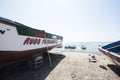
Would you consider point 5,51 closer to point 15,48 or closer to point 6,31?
point 15,48

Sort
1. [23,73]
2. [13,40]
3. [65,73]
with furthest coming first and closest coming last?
1. [23,73]
2. [65,73]
3. [13,40]

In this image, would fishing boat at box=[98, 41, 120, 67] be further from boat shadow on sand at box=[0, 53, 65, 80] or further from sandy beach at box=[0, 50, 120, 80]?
boat shadow on sand at box=[0, 53, 65, 80]

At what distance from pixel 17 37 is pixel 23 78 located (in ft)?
6.26

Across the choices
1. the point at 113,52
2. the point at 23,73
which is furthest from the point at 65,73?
the point at 113,52

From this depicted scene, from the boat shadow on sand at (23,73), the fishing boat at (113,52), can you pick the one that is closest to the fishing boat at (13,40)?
the boat shadow on sand at (23,73)

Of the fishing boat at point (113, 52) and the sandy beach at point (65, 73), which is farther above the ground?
the fishing boat at point (113, 52)

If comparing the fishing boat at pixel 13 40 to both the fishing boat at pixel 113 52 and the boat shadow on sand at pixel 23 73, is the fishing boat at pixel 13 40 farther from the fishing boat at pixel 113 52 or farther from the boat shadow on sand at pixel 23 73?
the fishing boat at pixel 113 52

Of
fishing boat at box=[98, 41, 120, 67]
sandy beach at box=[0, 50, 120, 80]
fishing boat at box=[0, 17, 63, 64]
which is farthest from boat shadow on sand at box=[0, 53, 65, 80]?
fishing boat at box=[98, 41, 120, 67]

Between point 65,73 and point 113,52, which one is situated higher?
point 113,52

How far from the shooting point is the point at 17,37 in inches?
156

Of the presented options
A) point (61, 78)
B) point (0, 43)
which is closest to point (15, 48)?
point (0, 43)

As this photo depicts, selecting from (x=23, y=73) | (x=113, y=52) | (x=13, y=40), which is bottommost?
(x=23, y=73)

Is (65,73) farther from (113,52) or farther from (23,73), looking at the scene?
(113,52)

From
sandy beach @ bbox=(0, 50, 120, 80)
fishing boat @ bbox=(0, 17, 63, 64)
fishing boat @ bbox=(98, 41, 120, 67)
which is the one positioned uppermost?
fishing boat @ bbox=(0, 17, 63, 64)
